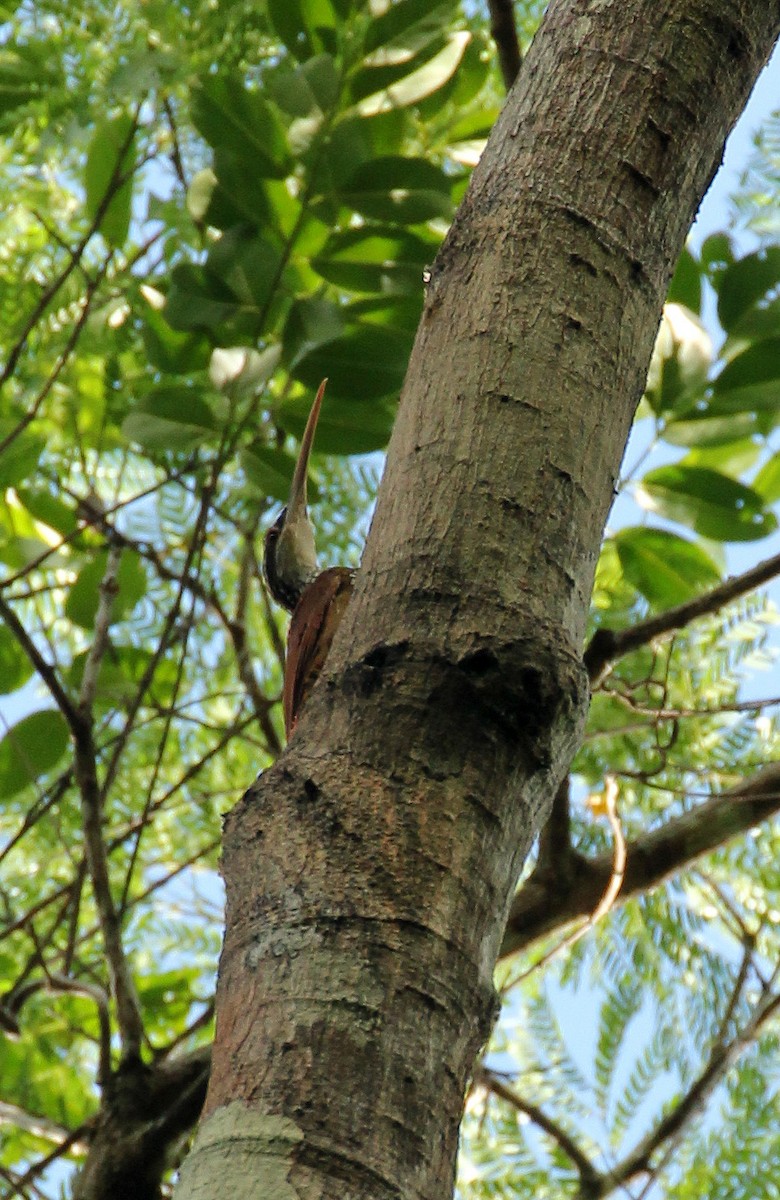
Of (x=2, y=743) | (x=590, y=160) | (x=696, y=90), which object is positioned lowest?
(x=590, y=160)

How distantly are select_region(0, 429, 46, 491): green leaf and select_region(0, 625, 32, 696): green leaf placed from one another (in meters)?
0.38

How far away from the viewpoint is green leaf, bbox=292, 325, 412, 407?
111 inches

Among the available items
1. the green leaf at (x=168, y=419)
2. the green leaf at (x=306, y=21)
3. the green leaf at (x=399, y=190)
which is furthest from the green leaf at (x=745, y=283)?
the green leaf at (x=168, y=419)

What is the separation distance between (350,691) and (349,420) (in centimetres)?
195

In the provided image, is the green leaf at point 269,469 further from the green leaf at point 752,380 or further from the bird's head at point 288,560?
the bird's head at point 288,560

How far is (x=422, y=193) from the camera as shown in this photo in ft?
9.05

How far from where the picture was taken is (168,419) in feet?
9.47

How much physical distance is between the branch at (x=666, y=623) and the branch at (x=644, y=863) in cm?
48

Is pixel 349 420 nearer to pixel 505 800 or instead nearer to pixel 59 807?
pixel 59 807

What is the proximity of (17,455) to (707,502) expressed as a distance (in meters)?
1.61

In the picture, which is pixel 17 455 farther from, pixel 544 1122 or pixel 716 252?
pixel 544 1122

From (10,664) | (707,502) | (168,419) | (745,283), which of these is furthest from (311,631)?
(745,283)

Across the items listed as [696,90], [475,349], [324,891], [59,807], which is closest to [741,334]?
[696,90]

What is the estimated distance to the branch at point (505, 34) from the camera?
2.63 metres
